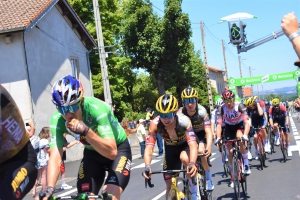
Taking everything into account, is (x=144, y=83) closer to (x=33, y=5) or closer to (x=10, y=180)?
(x=33, y=5)

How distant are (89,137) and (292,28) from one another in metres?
1.94

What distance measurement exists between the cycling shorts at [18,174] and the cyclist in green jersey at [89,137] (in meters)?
0.35

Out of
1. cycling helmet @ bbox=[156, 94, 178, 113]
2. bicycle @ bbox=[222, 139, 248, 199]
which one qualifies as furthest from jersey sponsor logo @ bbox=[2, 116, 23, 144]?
bicycle @ bbox=[222, 139, 248, 199]

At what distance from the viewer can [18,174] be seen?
12.6ft

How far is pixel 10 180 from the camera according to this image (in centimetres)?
376

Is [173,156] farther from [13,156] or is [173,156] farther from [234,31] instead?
[234,31]

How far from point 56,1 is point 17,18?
3374 mm

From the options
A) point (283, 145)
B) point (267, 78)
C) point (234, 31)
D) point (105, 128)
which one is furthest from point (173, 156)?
point (267, 78)

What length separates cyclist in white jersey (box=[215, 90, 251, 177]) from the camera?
9664 mm

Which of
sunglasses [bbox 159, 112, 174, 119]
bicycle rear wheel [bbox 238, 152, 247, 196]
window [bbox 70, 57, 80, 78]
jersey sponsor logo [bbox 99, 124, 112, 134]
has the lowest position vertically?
bicycle rear wheel [bbox 238, 152, 247, 196]

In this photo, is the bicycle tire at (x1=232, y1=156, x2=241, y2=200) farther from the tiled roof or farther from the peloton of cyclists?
the tiled roof

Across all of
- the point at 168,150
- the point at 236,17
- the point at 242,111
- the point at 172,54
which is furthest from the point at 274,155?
the point at 172,54

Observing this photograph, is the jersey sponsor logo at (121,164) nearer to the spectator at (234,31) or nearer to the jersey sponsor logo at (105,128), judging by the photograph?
the jersey sponsor logo at (105,128)

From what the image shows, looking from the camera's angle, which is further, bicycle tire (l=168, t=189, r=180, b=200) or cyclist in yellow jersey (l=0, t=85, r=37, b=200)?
bicycle tire (l=168, t=189, r=180, b=200)
